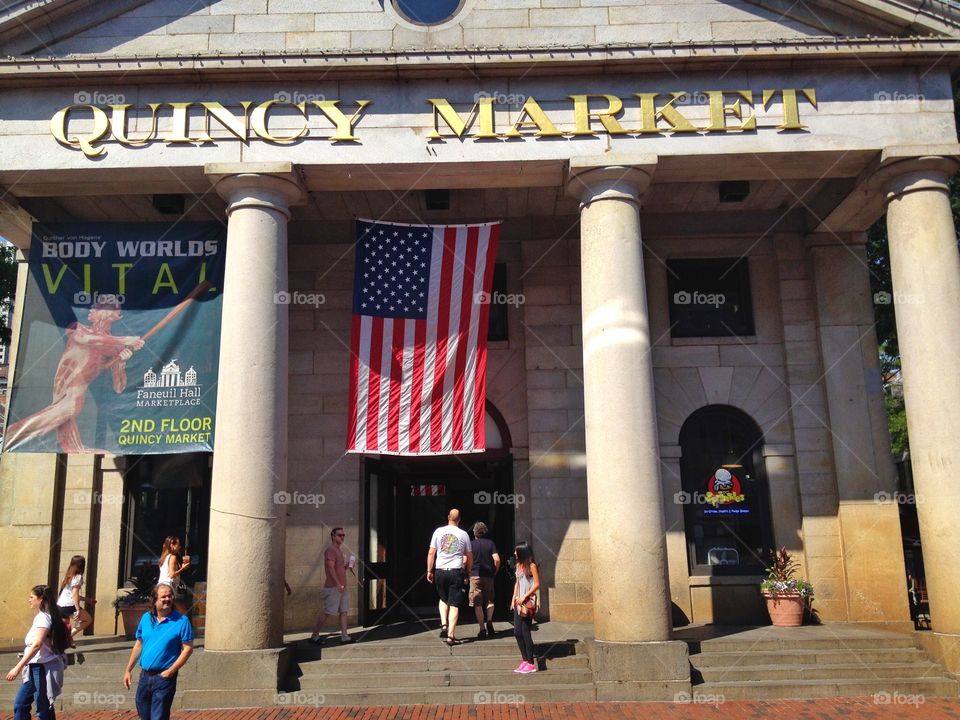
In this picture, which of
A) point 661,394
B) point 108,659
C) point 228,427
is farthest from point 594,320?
point 108,659

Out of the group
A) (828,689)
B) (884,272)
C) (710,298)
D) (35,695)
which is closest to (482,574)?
(828,689)

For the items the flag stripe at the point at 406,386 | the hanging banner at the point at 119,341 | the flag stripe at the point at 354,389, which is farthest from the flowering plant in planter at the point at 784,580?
the hanging banner at the point at 119,341

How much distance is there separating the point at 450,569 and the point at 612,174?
641 centimetres

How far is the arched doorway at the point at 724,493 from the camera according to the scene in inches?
628

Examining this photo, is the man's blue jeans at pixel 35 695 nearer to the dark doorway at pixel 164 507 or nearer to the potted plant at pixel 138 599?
the potted plant at pixel 138 599

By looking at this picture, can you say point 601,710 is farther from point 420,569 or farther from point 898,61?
point 898,61

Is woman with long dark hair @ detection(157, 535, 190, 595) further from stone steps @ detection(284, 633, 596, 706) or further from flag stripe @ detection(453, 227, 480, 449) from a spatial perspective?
flag stripe @ detection(453, 227, 480, 449)

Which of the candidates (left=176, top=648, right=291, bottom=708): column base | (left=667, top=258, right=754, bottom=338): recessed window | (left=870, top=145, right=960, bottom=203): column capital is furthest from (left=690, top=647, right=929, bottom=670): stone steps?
(left=870, top=145, right=960, bottom=203): column capital

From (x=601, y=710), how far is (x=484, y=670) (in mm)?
1833

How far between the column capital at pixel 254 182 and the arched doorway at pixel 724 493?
339 inches

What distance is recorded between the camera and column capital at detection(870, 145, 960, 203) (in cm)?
1283

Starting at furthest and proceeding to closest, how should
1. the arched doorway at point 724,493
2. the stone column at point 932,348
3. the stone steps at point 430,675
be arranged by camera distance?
the arched doorway at point 724,493, the stone column at point 932,348, the stone steps at point 430,675

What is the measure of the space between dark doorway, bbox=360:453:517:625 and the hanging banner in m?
4.21

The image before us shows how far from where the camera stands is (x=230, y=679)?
11.3 meters
